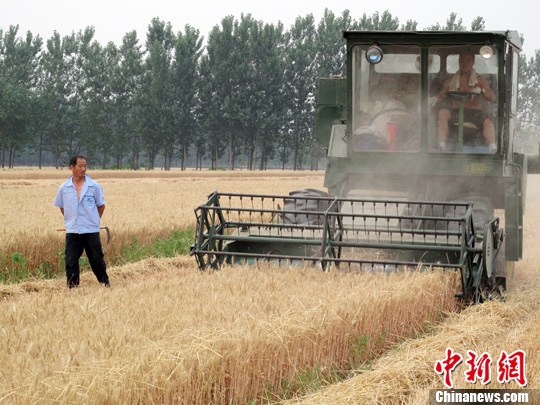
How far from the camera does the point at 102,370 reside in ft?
13.8

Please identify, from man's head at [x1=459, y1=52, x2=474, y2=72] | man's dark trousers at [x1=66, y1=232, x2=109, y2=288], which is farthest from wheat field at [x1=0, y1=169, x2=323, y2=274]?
man's head at [x1=459, y1=52, x2=474, y2=72]

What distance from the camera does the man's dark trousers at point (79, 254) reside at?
8.75 meters

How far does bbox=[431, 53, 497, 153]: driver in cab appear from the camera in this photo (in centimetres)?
877

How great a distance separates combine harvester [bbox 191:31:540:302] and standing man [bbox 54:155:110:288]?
1081 mm

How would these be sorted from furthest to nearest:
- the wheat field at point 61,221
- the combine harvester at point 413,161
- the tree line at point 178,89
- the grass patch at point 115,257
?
1. the tree line at point 178,89
2. the wheat field at point 61,221
3. the grass patch at point 115,257
4. the combine harvester at point 413,161

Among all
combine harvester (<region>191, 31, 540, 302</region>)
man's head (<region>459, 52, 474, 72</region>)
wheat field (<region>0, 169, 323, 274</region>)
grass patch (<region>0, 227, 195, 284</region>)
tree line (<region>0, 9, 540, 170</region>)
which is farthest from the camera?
tree line (<region>0, 9, 540, 170</region>)

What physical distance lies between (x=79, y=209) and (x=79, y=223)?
0.48 feet

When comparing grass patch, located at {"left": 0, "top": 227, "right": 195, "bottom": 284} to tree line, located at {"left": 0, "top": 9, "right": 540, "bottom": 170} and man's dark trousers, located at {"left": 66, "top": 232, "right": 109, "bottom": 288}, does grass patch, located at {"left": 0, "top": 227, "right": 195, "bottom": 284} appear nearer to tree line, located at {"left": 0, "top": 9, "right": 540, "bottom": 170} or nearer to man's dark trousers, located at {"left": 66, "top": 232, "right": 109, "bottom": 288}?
man's dark trousers, located at {"left": 66, "top": 232, "right": 109, "bottom": 288}

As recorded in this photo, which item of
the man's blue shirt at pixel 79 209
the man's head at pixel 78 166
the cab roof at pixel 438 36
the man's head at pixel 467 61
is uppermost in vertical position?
the cab roof at pixel 438 36

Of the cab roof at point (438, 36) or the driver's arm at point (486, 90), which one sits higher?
the cab roof at point (438, 36)

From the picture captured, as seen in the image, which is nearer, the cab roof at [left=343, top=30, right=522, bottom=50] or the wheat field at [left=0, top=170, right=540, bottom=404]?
the wheat field at [left=0, top=170, right=540, bottom=404]

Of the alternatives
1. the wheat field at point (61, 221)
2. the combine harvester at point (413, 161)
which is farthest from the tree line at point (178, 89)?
the combine harvester at point (413, 161)

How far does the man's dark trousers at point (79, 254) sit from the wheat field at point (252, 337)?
74 centimetres

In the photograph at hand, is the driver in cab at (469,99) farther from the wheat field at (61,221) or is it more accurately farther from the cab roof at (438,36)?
the wheat field at (61,221)
